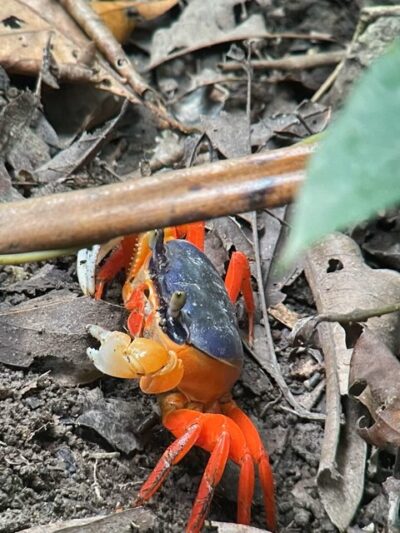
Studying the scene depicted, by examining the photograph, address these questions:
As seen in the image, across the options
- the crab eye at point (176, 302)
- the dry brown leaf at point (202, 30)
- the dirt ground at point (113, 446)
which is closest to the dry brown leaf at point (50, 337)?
the dirt ground at point (113, 446)

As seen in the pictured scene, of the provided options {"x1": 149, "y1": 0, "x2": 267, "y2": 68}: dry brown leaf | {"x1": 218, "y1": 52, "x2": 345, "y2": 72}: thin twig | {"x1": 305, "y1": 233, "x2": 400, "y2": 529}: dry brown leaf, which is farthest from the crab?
{"x1": 149, "y1": 0, "x2": 267, "y2": 68}: dry brown leaf

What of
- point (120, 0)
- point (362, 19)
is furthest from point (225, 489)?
point (120, 0)

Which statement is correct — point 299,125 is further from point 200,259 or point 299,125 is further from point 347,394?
point 347,394

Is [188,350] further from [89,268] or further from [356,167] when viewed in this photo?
[356,167]

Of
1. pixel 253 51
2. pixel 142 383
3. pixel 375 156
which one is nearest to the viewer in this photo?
pixel 375 156

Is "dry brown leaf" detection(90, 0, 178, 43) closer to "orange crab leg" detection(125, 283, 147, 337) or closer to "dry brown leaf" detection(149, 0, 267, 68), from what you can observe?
"dry brown leaf" detection(149, 0, 267, 68)

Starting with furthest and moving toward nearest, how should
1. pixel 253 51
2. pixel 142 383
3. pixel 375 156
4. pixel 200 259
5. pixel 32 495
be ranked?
pixel 253 51 → pixel 200 259 → pixel 142 383 → pixel 32 495 → pixel 375 156

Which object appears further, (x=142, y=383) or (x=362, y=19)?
(x=362, y=19)
